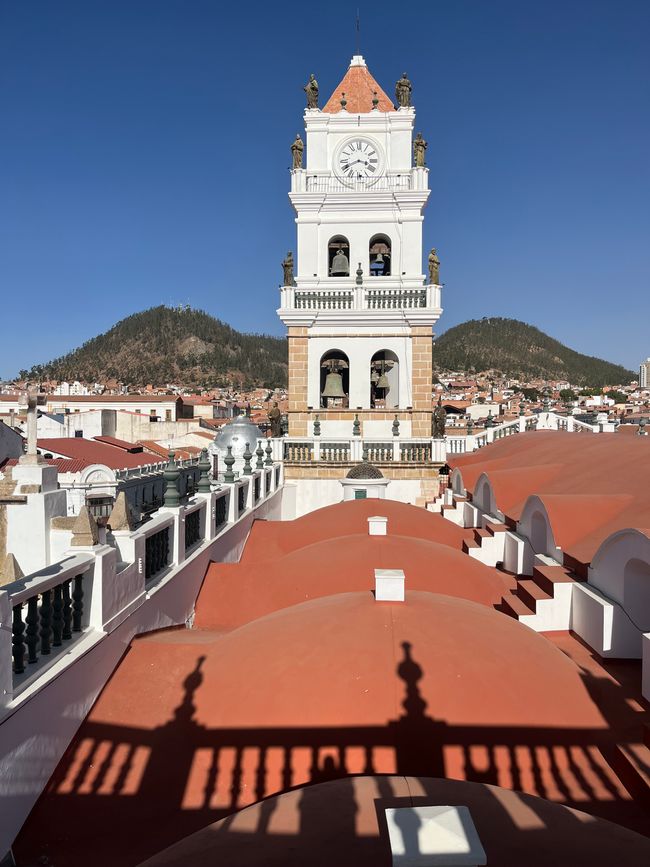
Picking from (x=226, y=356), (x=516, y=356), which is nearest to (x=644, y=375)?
(x=516, y=356)

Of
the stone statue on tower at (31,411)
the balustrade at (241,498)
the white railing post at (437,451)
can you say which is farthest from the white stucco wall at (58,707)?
the white railing post at (437,451)

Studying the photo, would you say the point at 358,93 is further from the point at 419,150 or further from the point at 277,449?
the point at 277,449

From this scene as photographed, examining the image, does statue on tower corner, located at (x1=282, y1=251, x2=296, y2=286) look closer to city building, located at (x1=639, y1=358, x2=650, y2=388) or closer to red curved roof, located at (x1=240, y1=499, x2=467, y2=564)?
red curved roof, located at (x1=240, y1=499, x2=467, y2=564)

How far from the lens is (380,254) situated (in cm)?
1955

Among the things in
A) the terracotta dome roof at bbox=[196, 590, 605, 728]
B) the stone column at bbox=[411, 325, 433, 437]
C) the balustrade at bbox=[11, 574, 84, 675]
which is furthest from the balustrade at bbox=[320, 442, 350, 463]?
the balustrade at bbox=[11, 574, 84, 675]

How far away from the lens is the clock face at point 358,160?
1941cm

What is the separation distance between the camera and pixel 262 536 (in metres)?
11.9

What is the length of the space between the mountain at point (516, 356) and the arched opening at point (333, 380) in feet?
375

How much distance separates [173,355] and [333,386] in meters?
141

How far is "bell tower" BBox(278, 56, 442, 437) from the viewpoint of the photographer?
1827cm

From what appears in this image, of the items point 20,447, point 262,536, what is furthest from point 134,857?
point 20,447

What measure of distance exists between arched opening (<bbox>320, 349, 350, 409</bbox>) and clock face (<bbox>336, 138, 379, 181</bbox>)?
564 centimetres

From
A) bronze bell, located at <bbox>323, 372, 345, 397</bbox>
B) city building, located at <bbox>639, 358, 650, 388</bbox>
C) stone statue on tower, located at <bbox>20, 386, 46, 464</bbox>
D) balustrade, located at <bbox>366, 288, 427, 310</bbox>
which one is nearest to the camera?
stone statue on tower, located at <bbox>20, 386, 46, 464</bbox>

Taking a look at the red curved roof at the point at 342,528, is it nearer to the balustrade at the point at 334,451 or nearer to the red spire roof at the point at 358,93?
the balustrade at the point at 334,451
